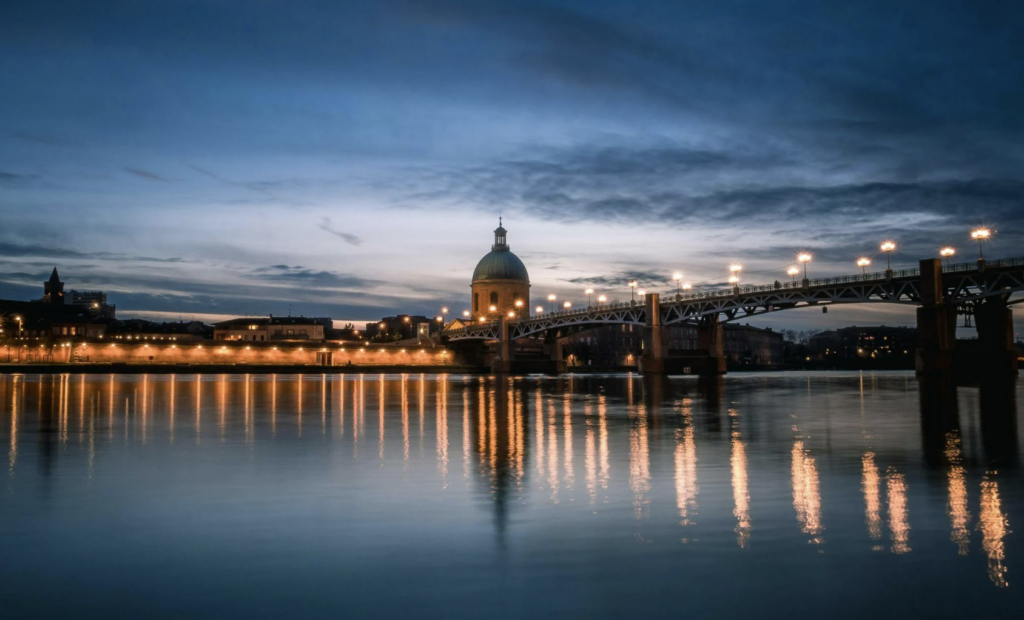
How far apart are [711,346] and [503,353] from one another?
47.8 metres

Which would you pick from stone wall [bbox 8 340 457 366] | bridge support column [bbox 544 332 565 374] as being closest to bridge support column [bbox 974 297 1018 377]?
bridge support column [bbox 544 332 565 374]

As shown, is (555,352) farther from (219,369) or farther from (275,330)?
(275,330)

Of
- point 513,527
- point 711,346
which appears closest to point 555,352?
point 711,346

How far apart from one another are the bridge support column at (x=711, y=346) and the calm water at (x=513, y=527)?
9132 cm

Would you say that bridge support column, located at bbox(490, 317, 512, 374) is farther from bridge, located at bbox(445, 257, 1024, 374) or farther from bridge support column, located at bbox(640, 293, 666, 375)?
bridge support column, located at bbox(640, 293, 666, 375)

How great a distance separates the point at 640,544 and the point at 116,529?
20.0 feet

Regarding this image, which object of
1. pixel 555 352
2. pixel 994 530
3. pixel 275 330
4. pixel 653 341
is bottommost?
pixel 994 530

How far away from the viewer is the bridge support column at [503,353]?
491 ft

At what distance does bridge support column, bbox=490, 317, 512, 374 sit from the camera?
491ft

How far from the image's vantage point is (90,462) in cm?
1575

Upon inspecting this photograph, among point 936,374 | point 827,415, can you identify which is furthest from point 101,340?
point 827,415

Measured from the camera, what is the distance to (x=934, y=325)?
72.7 metres

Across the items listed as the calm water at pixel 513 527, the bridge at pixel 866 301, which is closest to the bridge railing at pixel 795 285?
the bridge at pixel 866 301

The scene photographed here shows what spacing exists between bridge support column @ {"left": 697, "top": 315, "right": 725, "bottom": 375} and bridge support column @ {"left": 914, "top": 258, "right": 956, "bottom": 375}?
3682 cm
